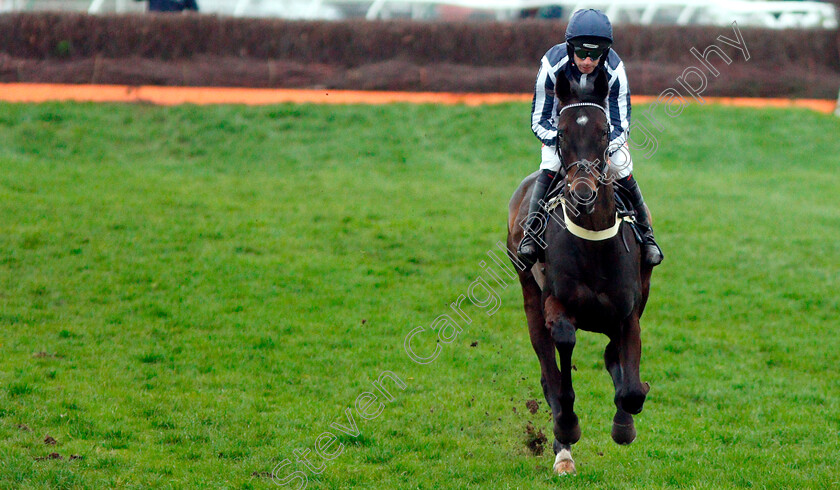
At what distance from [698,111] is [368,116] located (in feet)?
23.8

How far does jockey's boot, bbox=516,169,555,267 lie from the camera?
5781 millimetres

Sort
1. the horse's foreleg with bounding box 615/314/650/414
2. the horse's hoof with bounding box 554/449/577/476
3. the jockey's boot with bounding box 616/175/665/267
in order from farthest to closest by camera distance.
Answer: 1. the horse's hoof with bounding box 554/449/577/476
2. the jockey's boot with bounding box 616/175/665/267
3. the horse's foreleg with bounding box 615/314/650/414

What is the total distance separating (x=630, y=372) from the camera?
18.0 feet

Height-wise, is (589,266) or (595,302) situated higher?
(589,266)

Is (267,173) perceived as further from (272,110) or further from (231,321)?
(231,321)

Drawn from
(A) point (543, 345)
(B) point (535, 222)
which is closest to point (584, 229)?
(B) point (535, 222)

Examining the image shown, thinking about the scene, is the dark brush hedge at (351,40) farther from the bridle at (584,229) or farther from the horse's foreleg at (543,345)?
the bridle at (584,229)

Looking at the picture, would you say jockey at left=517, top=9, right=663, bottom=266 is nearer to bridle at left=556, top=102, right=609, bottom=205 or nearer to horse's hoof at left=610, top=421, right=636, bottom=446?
bridle at left=556, top=102, right=609, bottom=205

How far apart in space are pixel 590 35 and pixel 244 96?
13.8 metres

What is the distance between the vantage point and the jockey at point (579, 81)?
17.5ft

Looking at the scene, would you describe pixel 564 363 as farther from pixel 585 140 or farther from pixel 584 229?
pixel 585 140

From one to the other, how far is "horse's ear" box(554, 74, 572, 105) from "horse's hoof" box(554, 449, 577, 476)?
2.42 metres

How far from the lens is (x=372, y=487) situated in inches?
226

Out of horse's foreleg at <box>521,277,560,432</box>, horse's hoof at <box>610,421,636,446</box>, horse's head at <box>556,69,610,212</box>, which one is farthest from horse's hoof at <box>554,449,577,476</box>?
horse's head at <box>556,69,610,212</box>
